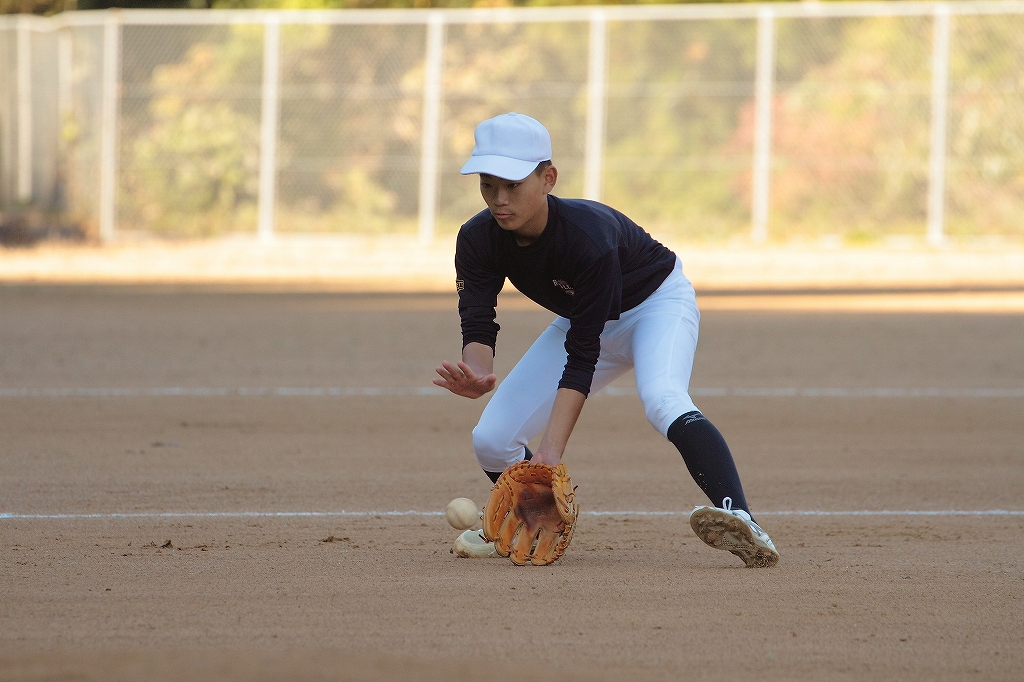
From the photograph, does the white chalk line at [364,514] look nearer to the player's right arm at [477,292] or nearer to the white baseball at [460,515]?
the white baseball at [460,515]

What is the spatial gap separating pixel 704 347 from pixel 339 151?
11.7 meters

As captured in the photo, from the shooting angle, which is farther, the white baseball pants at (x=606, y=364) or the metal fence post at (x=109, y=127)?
the metal fence post at (x=109, y=127)

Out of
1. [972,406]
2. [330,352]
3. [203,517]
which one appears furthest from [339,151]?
[203,517]

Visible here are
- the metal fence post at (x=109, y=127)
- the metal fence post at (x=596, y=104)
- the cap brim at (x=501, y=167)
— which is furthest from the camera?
the metal fence post at (x=109, y=127)

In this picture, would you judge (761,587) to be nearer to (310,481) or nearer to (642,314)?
(642,314)

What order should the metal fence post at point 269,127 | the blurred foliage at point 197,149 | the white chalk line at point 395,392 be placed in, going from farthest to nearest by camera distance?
the blurred foliage at point 197,149, the metal fence post at point 269,127, the white chalk line at point 395,392

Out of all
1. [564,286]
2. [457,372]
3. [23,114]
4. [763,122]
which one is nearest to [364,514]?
[457,372]

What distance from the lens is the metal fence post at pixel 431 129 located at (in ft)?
68.2

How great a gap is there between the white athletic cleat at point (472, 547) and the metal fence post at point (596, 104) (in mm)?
15898

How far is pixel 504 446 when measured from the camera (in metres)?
4.64

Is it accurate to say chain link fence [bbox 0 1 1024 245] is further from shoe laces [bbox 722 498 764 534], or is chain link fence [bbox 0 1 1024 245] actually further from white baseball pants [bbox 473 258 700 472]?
shoe laces [bbox 722 498 764 534]

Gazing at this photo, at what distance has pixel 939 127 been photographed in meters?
19.4

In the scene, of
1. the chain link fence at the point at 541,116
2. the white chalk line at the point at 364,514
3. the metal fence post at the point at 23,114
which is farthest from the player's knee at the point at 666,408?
the metal fence post at the point at 23,114

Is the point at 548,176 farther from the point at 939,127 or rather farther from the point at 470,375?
the point at 939,127
